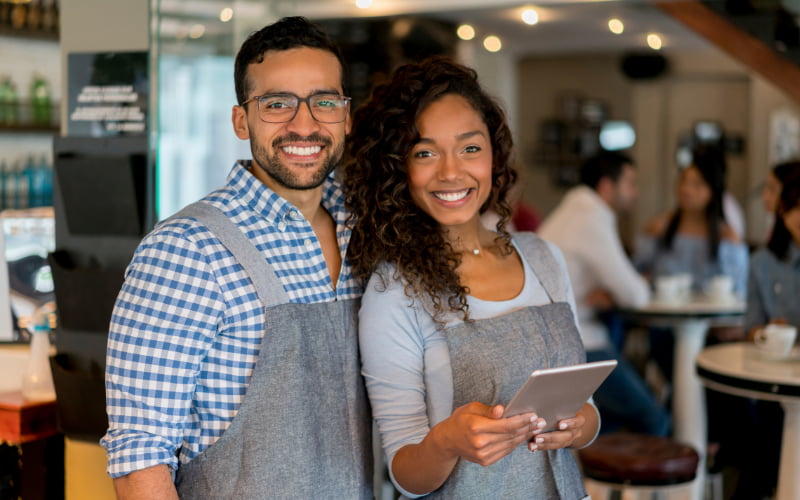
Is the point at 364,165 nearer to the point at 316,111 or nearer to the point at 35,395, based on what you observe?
the point at 316,111

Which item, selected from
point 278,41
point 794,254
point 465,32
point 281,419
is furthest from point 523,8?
point 281,419

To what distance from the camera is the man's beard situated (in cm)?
168

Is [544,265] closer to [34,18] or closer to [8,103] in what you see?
[34,18]

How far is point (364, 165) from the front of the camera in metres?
1.90

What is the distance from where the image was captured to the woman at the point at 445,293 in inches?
67.2

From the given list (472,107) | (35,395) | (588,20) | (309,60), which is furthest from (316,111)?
(588,20)

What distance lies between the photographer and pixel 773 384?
2691 mm

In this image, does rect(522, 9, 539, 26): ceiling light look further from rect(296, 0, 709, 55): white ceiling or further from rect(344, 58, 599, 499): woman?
rect(344, 58, 599, 499): woman

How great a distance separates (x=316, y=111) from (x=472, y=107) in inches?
14.4

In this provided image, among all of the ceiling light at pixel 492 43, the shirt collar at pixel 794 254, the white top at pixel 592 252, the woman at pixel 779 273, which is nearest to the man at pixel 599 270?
the white top at pixel 592 252

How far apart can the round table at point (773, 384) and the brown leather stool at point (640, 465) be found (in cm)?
28

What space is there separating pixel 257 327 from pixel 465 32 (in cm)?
655

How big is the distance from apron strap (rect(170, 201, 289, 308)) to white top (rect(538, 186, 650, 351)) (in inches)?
107

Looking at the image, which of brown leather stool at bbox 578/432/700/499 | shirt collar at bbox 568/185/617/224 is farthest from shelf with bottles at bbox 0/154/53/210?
shirt collar at bbox 568/185/617/224
